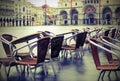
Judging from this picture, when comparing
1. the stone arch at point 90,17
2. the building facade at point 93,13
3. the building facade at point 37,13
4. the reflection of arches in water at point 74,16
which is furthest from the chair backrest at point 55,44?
the reflection of arches in water at point 74,16

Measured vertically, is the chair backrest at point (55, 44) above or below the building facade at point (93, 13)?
Result: below

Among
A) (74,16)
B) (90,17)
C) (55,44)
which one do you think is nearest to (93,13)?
(90,17)

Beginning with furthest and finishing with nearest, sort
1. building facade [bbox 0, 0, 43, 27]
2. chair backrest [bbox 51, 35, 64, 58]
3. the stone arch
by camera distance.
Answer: the stone arch
building facade [bbox 0, 0, 43, 27]
chair backrest [bbox 51, 35, 64, 58]

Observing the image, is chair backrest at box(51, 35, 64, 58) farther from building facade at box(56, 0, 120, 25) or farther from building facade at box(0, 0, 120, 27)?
building facade at box(56, 0, 120, 25)

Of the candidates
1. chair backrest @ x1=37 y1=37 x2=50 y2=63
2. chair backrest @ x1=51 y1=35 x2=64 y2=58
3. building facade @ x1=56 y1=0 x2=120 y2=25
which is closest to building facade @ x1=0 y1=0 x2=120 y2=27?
building facade @ x1=56 y1=0 x2=120 y2=25

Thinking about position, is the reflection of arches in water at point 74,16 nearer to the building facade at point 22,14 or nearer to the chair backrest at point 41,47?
the building facade at point 22,14

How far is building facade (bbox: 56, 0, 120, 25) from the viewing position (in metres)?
8.88

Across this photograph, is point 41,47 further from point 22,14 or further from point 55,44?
point 22,14

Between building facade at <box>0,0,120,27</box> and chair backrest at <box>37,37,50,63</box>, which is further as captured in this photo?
building facade at <box>0,0,120,27</box>

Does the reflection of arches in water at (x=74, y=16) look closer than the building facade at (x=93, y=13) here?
No

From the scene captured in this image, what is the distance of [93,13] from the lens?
10.3 m

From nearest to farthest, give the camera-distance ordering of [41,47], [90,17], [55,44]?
[41,47] < [55,44] < [90,17]

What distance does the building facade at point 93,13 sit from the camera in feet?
29.1

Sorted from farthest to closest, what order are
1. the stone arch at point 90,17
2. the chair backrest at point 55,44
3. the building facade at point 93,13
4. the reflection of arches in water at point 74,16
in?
the reflection of arches in water at point 74,16, the stone arch at point 90,17, the building facade at point 93,13, the chair backrest at point 55,44
